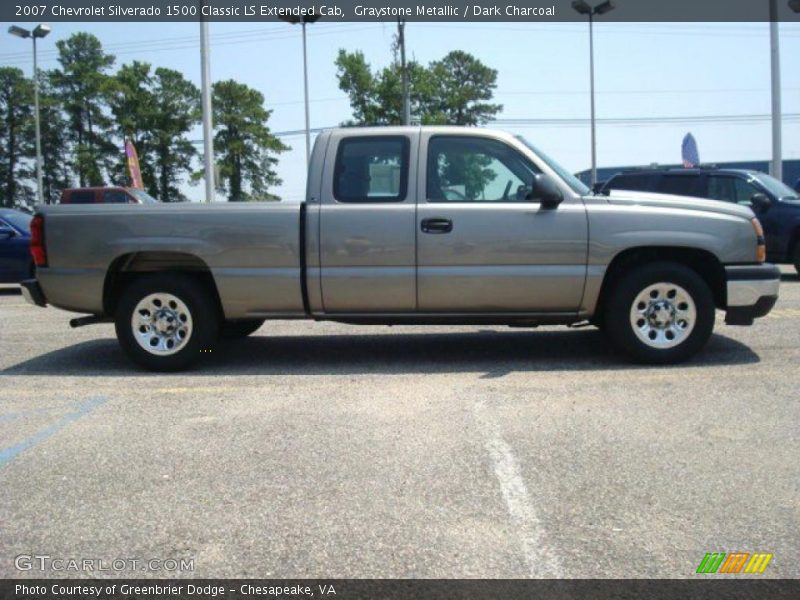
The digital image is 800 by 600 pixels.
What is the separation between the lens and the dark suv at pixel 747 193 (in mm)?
12906

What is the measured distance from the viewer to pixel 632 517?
12.0 feet

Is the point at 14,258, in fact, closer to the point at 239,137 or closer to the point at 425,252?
the point at 425,252

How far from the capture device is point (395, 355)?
7527 mm

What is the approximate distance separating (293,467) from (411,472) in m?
0.65

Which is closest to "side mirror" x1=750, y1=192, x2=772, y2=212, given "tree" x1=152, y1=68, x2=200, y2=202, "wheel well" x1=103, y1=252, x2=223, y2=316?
"wheel well" x1=103, y1=252, x2=223, y2=316

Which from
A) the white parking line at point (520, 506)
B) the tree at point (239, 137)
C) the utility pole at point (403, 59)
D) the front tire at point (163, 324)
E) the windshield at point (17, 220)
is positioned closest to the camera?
the white parking line at point (520, 506)

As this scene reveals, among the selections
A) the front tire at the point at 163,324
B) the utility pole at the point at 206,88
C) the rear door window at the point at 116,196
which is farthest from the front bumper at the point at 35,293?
the rear door window at the point at 116,196

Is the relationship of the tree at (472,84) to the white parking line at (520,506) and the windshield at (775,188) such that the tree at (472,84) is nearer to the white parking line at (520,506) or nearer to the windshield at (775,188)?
the windshield at (775,188)

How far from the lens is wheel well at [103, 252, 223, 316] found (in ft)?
22.7

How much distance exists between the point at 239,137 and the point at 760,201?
41177 mm

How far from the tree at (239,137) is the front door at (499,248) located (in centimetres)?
4396

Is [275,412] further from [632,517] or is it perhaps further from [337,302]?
[632,517]

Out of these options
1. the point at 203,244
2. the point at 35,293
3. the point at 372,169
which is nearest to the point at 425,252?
the point at 372,169

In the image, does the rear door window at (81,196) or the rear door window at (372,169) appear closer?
the rear door window at (372,169)
